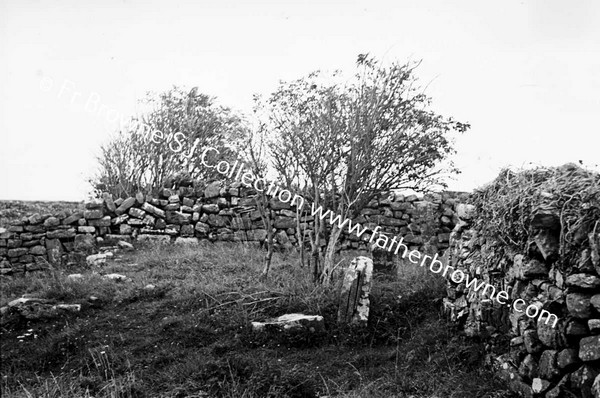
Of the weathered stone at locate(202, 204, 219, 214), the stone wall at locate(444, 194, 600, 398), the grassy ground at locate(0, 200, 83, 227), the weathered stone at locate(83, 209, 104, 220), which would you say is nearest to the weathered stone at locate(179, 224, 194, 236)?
the weathered stone at locate(202, 204, 219, 214)

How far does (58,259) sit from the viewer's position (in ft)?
43.2

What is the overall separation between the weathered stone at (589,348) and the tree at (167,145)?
12.1m

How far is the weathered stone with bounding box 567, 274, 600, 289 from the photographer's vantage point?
15.9 feet

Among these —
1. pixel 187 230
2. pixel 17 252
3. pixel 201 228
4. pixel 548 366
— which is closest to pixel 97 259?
pixel 17 252

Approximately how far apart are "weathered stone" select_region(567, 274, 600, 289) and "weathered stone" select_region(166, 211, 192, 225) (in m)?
10.4

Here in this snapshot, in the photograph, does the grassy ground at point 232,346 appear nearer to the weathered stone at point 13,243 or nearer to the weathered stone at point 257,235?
the weathered stone at point 13,243

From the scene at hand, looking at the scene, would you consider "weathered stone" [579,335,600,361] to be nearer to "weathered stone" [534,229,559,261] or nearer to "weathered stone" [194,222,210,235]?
"weathered stone" [534,229,559,261]

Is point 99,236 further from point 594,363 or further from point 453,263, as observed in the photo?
point 594,363

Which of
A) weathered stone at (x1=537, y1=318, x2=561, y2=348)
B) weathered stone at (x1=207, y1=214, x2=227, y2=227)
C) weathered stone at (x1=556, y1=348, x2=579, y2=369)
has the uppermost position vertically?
weathered stone at (x1=207, y1=214, x2=227, y2=227)

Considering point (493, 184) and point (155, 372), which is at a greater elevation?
point (493, 184)

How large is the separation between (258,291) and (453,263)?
2.78 m

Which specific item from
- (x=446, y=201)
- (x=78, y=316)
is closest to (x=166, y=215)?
(x=78, y=316)

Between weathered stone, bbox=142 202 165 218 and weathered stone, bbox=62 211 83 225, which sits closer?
weathered stone, bbox=62 211 83 225

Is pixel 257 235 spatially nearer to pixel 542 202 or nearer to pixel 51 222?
pixel 51 222
